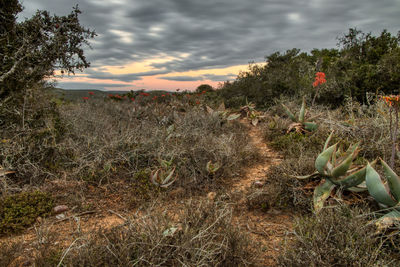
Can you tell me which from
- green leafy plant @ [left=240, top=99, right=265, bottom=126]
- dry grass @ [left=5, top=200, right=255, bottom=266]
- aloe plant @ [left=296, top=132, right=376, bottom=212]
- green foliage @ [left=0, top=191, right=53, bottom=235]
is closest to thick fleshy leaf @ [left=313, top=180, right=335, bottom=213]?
aloe plant @ [left=296, top=132, right=376, bottom=212]

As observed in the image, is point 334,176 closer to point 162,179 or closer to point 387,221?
point 387,221

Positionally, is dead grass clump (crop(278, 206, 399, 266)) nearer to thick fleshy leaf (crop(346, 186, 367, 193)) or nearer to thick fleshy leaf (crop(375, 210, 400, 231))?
thick fleshy leaf (crop(375, 210, 400, 231))

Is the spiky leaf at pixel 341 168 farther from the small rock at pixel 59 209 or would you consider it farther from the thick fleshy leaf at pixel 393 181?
the small rock at pixel 59 209

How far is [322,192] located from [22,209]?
3688 mm

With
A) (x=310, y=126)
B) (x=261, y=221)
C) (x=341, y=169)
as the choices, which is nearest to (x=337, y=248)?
(x=261, y=221)

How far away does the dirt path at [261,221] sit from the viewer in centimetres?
243

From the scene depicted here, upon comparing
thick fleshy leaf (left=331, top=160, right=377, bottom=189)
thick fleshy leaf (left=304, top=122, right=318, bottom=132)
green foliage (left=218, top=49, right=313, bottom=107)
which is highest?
green foliage (left=218, top=49, right=313, bottom=107)

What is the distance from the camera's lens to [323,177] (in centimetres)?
317

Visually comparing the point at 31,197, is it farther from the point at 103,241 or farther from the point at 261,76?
the point at 261,76

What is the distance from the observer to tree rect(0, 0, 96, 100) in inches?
187

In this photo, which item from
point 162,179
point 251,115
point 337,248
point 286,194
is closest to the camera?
point 337,248

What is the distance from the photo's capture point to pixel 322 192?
2965 millimetres

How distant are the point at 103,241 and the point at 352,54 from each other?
12747mm

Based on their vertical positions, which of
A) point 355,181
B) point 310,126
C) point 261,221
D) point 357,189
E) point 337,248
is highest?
point 310,126
